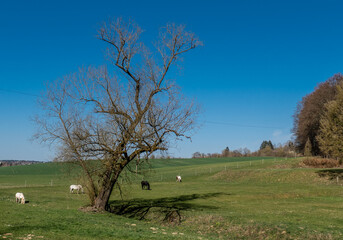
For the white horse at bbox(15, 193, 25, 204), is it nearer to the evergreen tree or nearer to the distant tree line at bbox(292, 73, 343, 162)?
the evergreen tree

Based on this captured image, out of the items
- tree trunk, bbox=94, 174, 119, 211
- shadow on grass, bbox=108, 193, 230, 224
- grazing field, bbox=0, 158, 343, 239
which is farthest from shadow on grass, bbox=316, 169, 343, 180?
tree trunk, bbox=94, 174, 119, 211

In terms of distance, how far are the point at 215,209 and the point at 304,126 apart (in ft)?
197

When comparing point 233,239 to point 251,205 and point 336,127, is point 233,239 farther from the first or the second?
point 336,127

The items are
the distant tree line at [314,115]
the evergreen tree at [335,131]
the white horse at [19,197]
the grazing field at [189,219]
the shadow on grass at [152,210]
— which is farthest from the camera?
the distant tree line at [314,115]

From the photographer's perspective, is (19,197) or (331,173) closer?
(19,197)

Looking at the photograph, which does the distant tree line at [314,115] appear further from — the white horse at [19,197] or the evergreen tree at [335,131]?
the white horse at [19,197]

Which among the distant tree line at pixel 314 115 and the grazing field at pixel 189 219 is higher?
the distant tree line at pixel 314 115

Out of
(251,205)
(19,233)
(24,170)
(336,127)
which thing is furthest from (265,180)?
(24,170)

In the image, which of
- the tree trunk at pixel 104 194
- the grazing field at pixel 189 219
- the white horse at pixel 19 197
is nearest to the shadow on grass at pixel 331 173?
the grazing field at pixel 189 219

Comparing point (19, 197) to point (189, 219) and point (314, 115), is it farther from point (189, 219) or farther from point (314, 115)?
point (314, 115)

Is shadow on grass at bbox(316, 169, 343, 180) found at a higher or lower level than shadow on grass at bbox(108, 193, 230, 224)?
higher

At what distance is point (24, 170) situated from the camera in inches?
4562

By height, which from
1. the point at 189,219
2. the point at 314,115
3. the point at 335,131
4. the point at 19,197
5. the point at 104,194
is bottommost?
the point at 189,219

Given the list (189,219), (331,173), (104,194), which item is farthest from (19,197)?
(331,173)
